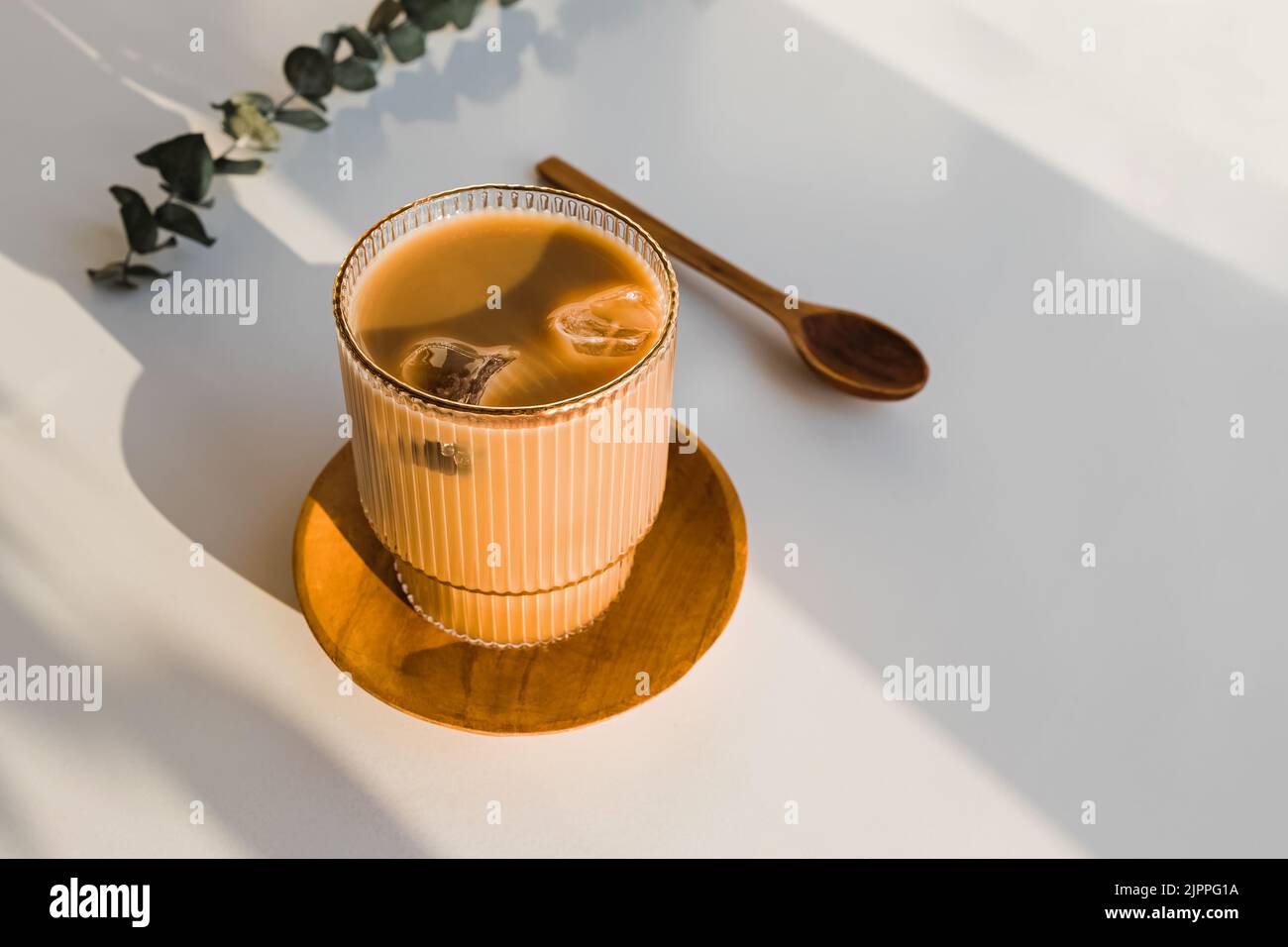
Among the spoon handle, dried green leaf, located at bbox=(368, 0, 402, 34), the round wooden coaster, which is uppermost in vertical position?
dried green leaf, located at bbox=(368, 0, 402, 34)

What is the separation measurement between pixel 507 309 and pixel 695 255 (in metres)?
0.43

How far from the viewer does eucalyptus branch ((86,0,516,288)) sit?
1.23 meters

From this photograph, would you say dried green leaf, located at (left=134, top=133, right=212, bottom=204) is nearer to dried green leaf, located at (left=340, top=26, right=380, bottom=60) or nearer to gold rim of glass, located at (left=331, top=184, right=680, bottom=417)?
dried green leaf, located at (left=340, top=26, right=380, bottom=60)

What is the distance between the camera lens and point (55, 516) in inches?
41.3

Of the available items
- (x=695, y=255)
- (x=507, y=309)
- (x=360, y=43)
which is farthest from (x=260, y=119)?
(x=507, y=309)

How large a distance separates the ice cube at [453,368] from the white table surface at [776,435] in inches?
11.3

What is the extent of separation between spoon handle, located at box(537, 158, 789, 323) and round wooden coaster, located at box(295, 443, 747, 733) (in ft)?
0.85

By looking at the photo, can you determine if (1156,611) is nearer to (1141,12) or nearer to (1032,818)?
(1032,818)

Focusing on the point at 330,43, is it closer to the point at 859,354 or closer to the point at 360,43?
the point at 360,43

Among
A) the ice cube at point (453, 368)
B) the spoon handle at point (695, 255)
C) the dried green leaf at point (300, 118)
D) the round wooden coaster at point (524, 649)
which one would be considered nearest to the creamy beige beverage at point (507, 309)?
the ice cube at point (453, 368)

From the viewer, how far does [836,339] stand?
1195mm

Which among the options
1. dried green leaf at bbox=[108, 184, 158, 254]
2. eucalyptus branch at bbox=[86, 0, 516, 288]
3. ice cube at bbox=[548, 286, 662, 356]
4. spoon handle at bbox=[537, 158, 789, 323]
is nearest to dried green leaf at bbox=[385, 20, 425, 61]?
eucalyptus branch at bbox=[86, 0, 516, 288]

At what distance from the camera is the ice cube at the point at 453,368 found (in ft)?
2.59
